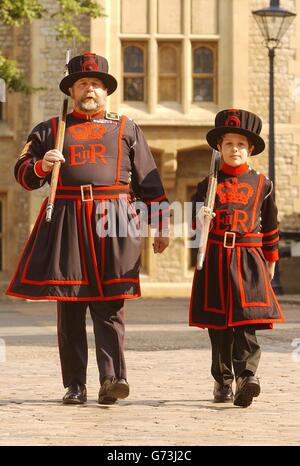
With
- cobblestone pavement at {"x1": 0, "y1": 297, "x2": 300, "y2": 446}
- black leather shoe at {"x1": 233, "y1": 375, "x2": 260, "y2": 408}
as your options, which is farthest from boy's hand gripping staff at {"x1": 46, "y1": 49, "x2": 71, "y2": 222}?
black leather shoe at {"x1": 233, "y1": 375, "x2": 260, "y2": 408}

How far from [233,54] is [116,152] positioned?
2045 centimetres

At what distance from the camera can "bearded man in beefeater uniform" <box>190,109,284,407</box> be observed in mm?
8719

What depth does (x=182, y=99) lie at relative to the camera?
94.7ft

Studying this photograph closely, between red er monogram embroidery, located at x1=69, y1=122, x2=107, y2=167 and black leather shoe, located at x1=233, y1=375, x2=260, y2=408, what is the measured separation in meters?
1.46

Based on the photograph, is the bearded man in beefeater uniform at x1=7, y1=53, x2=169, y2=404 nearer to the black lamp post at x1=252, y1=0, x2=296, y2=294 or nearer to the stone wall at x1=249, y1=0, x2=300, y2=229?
the black lamp post at x1=252, y1=0, x2=296, y2=294

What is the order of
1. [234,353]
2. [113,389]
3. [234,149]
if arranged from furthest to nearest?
[234,149] < [234,353] < [113,389]

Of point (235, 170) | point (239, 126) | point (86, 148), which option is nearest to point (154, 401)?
point (235, 170)

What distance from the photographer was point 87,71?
28.3 ft

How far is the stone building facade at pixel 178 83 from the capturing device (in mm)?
28625

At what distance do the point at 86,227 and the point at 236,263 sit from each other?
0.91 metres

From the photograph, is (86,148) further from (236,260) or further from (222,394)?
(222,394)
